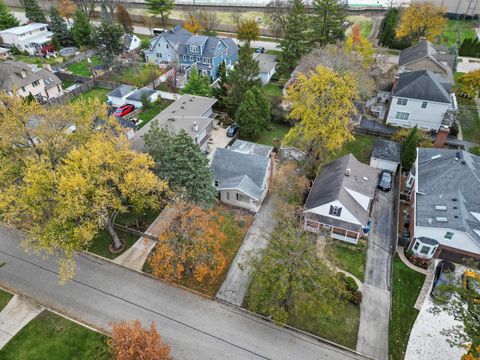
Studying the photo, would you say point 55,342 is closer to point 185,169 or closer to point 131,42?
point 185,169

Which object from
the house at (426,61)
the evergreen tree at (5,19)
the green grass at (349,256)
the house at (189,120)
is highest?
the evergreen tree at (5,19)

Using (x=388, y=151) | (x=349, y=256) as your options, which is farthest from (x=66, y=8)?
(x=349, y=256)

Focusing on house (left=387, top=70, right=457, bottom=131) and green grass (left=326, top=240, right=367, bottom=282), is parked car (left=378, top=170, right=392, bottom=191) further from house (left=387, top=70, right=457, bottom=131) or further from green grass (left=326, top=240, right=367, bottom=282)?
house (left=387, top=70, right=457, bottom=131)

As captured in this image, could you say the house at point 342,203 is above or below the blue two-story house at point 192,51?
below

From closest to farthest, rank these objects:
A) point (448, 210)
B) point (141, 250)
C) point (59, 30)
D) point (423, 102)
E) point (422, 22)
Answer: point (448, 210)
point (141, 250)
point (423, 102)
point (422, 22)
point (59, 30)

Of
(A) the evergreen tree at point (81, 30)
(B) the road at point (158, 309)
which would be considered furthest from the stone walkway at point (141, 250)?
(A) the evergreen tree at point (81, 30)

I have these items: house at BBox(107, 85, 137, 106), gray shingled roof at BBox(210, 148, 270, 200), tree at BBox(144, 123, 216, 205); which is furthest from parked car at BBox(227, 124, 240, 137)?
house at BBox(107, 85, 137, 106)

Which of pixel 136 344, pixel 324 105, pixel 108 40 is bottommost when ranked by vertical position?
pixel 136 344

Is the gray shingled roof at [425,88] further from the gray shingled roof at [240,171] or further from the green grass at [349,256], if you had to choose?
the green grass at [349,256]
